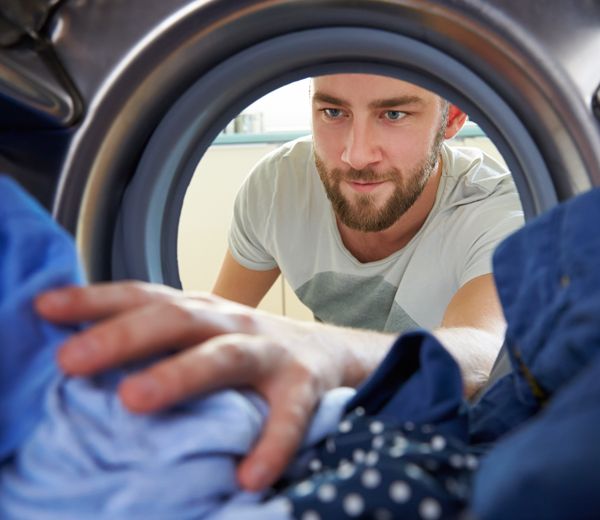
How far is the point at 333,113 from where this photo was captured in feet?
4.70

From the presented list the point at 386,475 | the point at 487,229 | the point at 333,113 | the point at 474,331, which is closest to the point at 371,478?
the point at 386,475

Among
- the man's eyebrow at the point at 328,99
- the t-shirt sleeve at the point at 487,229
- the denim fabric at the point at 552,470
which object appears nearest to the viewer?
the denim fabric at the point at 552,470

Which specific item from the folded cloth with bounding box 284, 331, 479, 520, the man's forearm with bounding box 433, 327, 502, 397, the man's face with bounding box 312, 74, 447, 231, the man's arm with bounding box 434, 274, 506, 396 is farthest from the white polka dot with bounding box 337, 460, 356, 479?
the man's face with bounding box 312, 74, 447, 231

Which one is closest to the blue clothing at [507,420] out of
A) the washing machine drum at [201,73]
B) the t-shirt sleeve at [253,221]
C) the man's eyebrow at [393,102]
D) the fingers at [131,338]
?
the fingers at [131,338]

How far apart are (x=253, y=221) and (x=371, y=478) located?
4.27ft

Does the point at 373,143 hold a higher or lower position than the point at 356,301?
higher

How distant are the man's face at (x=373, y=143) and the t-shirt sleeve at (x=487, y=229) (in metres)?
0.15

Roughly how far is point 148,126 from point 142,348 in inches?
15.6

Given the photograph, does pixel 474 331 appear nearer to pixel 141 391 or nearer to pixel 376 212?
pixel 376 212

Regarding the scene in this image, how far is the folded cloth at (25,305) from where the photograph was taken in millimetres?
375

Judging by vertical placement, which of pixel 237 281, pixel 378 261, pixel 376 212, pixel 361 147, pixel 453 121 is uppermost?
pixel 453 121

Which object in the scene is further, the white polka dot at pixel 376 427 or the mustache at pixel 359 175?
the mustache at pixel 359 175

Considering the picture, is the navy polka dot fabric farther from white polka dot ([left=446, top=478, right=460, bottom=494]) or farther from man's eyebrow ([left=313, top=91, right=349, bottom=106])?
man's eyebrow ([left=313, top=91, right=349, bottom=106])

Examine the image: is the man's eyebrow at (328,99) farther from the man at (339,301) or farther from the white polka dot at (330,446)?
the white polka dot at (330,446)
